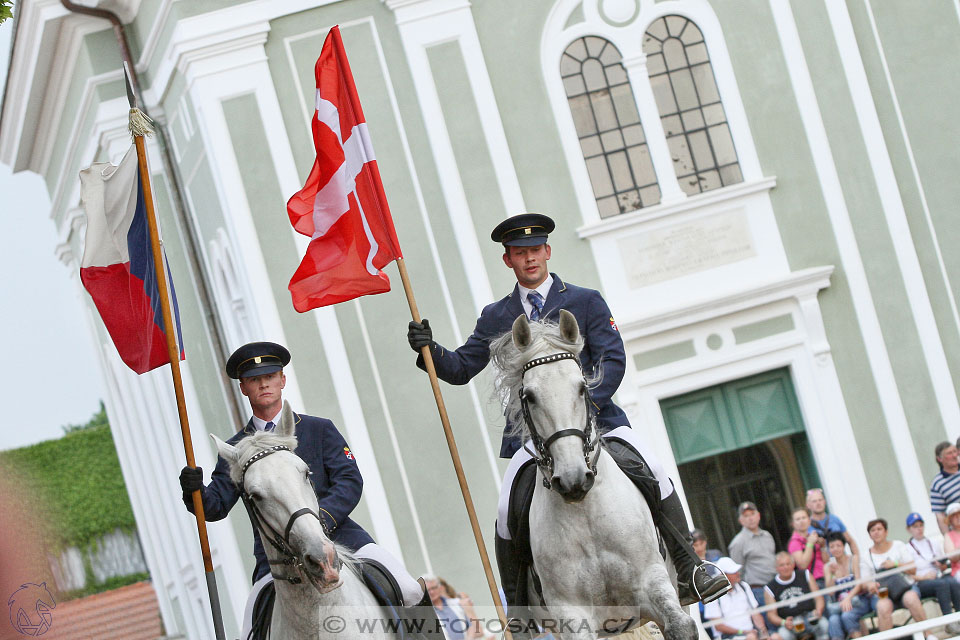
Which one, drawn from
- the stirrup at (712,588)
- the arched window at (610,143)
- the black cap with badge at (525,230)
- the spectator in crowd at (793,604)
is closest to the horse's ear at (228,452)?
the black cap with badge at (525,230)

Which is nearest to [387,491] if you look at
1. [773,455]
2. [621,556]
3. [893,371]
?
[773,455]

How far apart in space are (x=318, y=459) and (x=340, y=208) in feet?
8.36

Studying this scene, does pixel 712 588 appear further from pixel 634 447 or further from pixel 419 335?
pixel 419 335

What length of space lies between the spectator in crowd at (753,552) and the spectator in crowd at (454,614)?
3003 millimetres

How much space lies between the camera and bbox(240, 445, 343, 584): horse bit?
218 inches

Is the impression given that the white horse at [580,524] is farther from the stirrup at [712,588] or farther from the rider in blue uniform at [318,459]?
the rider in blue uniform at [318,459]

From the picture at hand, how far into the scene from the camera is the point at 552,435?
6078mm

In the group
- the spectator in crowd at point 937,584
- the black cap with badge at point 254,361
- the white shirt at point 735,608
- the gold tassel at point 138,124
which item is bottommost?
the spectator in crowd at point 937,584

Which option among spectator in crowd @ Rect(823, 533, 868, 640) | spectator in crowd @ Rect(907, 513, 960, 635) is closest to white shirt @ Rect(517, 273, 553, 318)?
spectator in crowd @ Rect(823, 533, 868, 640)

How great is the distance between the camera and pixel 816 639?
1231 cm

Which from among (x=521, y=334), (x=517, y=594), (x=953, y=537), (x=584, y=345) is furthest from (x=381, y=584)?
(x=953, y=537)

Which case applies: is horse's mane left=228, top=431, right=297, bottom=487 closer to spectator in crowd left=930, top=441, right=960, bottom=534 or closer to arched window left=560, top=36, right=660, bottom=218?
spectator in crowd left=930, top=441, right=960, bottom=534

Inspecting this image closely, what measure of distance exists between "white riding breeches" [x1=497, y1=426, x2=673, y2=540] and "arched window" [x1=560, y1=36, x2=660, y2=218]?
918cm

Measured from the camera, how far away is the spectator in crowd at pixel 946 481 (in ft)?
43.9
